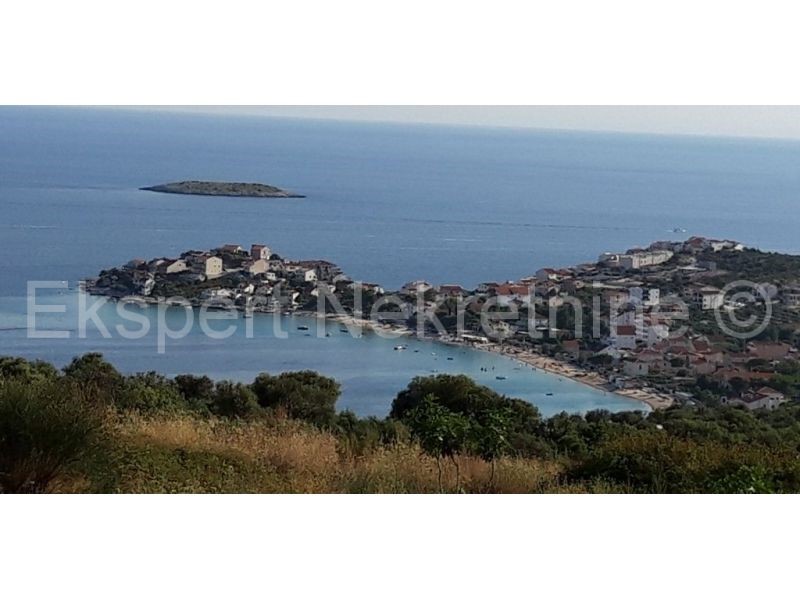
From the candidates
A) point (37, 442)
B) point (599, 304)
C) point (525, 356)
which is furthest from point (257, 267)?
point (37, 442)

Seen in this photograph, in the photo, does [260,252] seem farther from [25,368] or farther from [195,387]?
[25,368]

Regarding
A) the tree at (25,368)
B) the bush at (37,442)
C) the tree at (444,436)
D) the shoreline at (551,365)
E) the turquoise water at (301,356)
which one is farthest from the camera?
the shoreline at (551,365)

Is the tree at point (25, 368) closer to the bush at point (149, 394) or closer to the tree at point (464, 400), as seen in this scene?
the bush at point (149, 394)

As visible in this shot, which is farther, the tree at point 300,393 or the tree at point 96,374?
the tree at point 300,393

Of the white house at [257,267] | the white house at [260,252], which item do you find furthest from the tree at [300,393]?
the white house at [260,252]

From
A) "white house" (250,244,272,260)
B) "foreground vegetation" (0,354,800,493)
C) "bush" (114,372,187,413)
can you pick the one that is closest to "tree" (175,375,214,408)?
"bush" (114,372,187,413)
